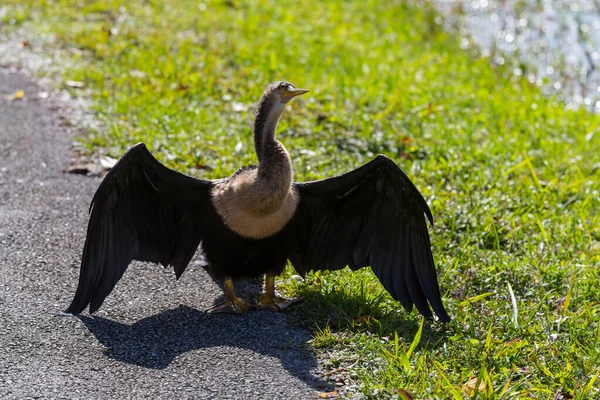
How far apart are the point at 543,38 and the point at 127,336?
24.2 ft

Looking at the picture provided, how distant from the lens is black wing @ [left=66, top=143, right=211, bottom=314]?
4012 mm

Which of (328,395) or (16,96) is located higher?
(16,96)

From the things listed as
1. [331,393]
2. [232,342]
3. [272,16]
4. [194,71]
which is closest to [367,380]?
[331,393]

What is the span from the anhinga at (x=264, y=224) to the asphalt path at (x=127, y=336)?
0.15m

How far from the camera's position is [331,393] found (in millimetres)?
3531

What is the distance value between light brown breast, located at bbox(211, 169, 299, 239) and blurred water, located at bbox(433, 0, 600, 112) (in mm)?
4755

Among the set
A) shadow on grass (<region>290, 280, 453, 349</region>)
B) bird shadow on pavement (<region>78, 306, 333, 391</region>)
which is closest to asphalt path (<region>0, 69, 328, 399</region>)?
bird shadow on pavement (<region>78, 306, 333, 391</region>)

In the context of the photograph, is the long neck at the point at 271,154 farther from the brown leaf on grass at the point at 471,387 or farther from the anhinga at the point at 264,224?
the brown leaf on grass at the point at 471,387

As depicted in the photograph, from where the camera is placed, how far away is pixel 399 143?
648 centimetres

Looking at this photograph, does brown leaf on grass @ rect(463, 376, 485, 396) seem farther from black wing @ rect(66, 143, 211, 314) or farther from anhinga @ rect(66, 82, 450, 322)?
black wing @ rect(66, 143, 211, 314)

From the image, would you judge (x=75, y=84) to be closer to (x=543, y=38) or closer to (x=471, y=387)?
(x=471, y=387)

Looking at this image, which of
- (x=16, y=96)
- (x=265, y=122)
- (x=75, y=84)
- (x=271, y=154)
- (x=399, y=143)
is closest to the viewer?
(x=271, y=154)

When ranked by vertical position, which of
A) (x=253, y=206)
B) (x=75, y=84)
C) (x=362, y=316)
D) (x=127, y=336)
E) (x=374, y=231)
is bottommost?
(x=127, y=336)

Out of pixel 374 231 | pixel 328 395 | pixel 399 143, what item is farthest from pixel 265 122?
pixel 399 143
